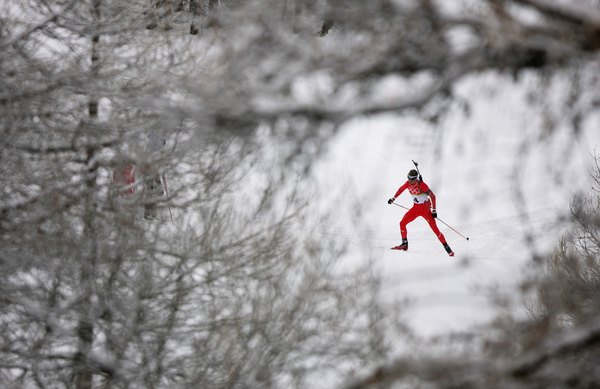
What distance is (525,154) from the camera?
14.9ft

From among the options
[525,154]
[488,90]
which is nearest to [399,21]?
[488,90]

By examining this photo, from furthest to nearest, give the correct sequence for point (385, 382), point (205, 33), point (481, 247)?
point (481, 247), point (205, 33), point (385, 382)

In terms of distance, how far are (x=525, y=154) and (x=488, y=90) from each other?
0.40 meters

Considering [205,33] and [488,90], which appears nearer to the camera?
[488,90]

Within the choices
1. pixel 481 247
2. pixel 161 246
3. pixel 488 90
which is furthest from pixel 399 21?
pixel 481 247

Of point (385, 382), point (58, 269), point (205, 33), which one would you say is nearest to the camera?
point (385, 382)

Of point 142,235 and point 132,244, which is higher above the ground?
point 142,235

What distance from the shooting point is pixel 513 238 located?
19.7 meters

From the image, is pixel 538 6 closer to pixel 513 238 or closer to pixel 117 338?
pixel 117 338

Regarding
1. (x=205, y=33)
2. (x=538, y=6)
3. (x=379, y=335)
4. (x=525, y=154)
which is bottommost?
(x=379, y=335)

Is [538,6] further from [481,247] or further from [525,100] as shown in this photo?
[481,247]

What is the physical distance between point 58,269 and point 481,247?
393 inches

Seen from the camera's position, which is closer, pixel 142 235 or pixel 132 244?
pixel 132 244

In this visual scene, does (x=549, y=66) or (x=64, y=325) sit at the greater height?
(x=549, y=66)
